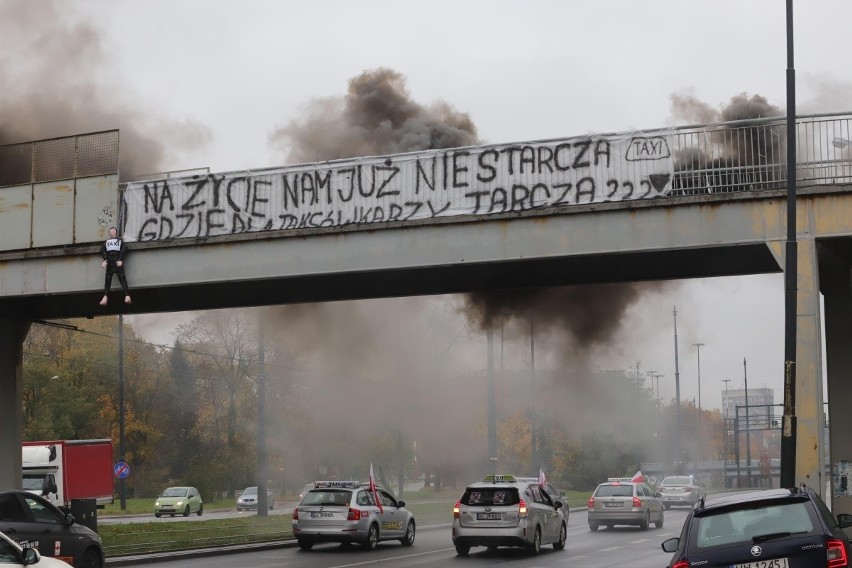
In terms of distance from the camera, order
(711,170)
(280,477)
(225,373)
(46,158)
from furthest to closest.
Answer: (280,477), (225,373), (46,158), (711,170)

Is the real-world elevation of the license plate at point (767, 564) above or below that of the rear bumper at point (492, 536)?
above

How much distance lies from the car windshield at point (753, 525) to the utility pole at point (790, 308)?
866 cm

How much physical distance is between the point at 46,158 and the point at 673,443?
71674 mm

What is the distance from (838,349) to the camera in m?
23.3

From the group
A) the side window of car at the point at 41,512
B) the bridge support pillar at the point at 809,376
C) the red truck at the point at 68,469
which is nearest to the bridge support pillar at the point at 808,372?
the bridge support pillar at the point at 809,376

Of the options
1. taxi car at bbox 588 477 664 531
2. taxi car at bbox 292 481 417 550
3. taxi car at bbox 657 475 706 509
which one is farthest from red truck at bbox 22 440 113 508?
taxi car at bbox 657 475 706 509

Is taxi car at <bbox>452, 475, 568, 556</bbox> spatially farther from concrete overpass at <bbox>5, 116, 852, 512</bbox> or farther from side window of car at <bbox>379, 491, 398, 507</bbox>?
→ concrete overpass at <bbox>5, 116, 852, 512</bbox>

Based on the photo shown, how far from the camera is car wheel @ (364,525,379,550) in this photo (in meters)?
25.1

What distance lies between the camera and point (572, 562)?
21.3m

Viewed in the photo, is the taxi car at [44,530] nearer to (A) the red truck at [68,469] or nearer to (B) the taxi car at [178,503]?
(A) the red truck at [68,469]

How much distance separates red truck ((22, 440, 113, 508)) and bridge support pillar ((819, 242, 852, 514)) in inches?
748

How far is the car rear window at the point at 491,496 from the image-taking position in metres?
23.1

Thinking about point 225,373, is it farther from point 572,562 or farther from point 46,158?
point 572,562

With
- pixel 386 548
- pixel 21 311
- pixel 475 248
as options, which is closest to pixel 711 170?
pixel 475 248
